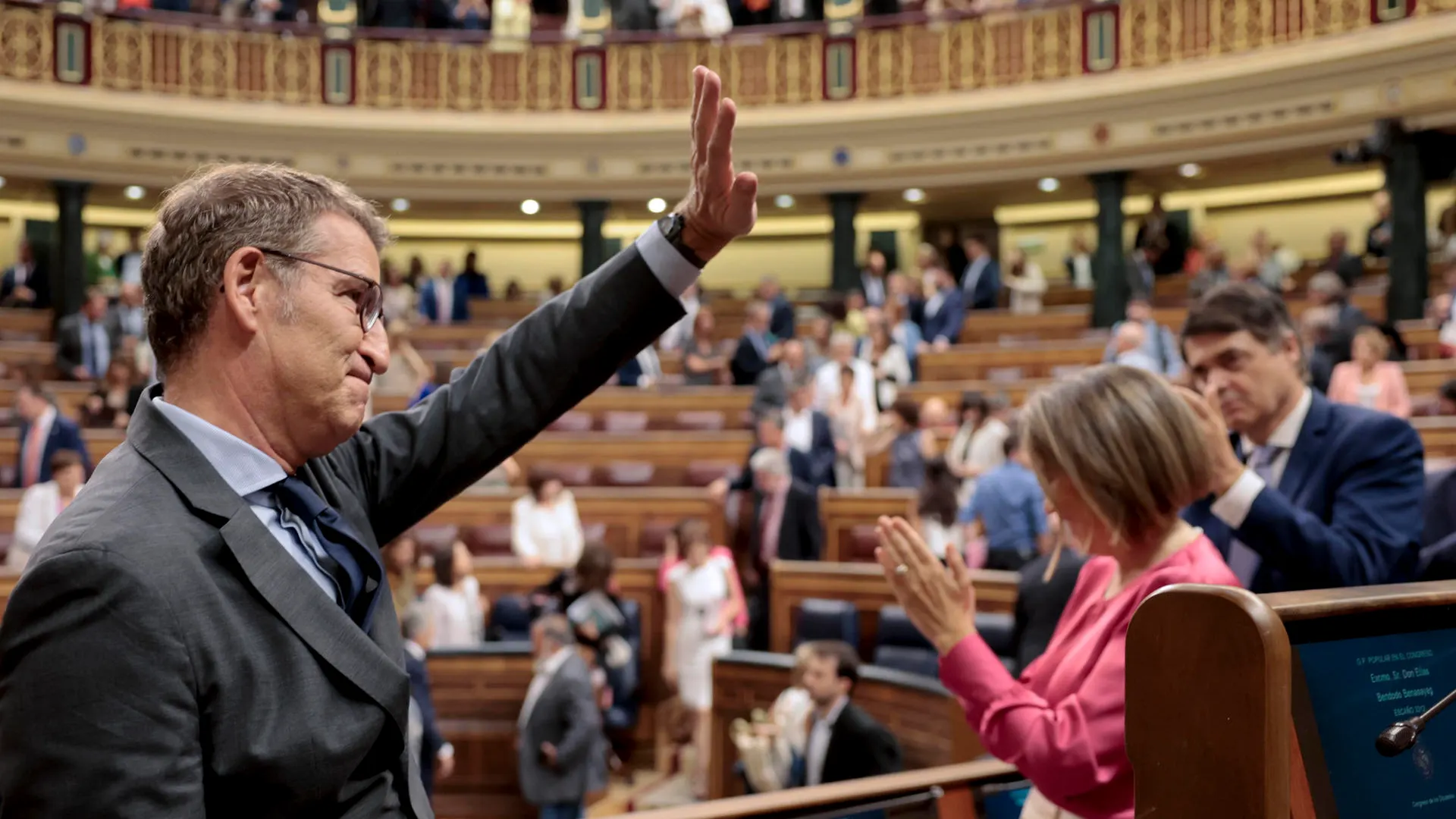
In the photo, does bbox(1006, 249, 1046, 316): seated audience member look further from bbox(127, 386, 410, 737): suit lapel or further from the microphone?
bbox(127, 386, 410, 737): suit lapel

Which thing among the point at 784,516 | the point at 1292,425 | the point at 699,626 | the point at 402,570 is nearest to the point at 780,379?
the point at 784,516

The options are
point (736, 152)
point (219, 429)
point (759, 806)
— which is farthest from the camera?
point (736, 152)

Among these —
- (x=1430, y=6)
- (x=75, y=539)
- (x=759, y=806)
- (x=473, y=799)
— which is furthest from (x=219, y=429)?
(x=1430, y=6)

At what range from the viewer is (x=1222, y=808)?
1065 millimetres

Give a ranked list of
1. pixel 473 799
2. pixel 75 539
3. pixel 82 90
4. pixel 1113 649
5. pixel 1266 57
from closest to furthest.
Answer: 1. pixel 75 539
2. pixel 1113 649
3. pixel 473 799
4. pixel 1266 57
5. pixel 82 90

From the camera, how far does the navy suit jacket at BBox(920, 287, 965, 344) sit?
10.7m

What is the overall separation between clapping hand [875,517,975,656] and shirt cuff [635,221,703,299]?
42 cm

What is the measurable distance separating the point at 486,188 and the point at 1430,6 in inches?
359

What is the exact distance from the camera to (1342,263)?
34.8ft

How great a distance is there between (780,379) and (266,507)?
287 inches

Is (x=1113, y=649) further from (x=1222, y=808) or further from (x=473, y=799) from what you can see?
(x=473, y=799)

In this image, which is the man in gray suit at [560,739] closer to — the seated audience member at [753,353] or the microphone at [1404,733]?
the microphone at [1404,733]

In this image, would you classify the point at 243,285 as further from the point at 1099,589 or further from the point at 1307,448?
the point at 1307,448

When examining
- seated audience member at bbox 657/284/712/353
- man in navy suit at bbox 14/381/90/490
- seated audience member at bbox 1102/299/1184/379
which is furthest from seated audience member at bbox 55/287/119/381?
seated audience member at bbox 1102/299/1184/379
